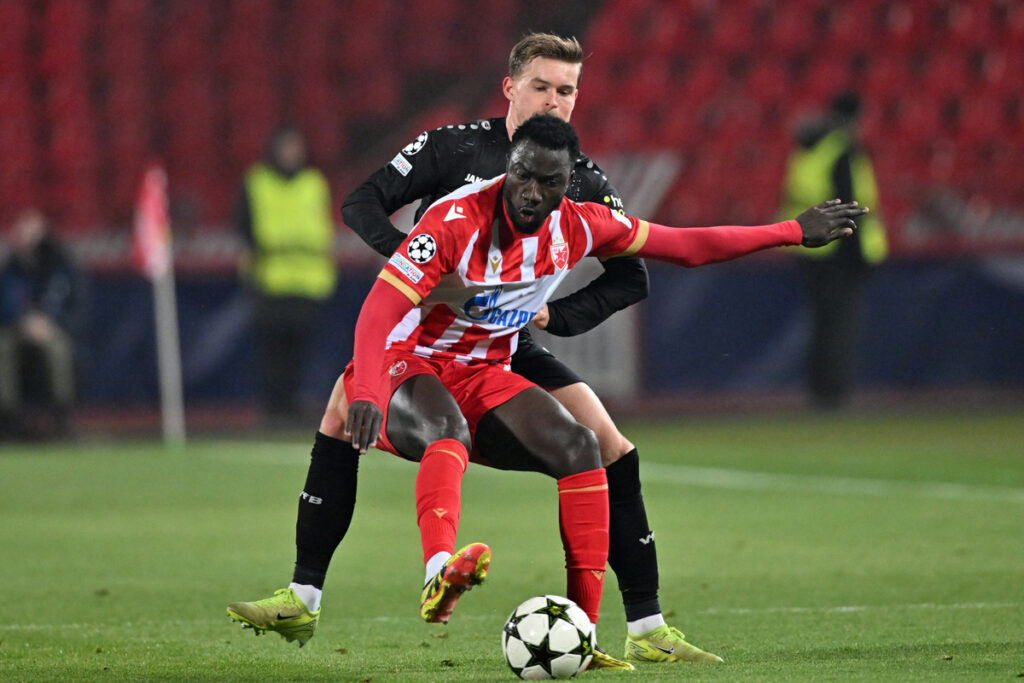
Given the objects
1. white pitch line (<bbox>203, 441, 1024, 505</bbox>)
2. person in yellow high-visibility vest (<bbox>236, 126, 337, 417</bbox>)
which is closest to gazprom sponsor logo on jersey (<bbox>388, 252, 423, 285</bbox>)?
white pitch line (<bbox>203, 441, 1024, 505</bbox>)

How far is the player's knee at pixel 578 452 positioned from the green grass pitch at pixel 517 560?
569 millimetres

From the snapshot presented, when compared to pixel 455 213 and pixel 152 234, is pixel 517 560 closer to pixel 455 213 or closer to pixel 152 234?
pixel 455 213

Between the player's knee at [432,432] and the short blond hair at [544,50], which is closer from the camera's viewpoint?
the player's knee at [432,432]

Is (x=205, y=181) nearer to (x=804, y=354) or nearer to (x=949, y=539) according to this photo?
(x=804, y=354)

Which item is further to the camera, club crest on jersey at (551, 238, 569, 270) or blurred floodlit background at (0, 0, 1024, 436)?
blurred floodlit background at (0, 0, 1024, 436)

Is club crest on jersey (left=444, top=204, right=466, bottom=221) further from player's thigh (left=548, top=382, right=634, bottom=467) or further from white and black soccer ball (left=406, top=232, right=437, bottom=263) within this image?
player's thigh (left=548, top=382, right=634, bottom=467)

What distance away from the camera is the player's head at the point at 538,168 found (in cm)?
461

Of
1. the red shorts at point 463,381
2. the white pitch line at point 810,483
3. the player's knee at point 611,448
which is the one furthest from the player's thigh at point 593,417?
the white pitch line at point 810,483

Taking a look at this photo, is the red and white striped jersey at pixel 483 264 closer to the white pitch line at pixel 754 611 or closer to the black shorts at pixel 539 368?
the black shorts at pixel 539 368

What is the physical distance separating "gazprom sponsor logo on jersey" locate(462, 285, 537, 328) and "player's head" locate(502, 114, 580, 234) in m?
0.25

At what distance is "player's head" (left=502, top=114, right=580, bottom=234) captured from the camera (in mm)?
4605

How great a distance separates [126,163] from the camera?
17.0 m

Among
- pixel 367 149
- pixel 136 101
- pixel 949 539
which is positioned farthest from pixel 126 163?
pixel 949 539

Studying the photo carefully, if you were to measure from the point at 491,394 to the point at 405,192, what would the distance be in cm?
81
